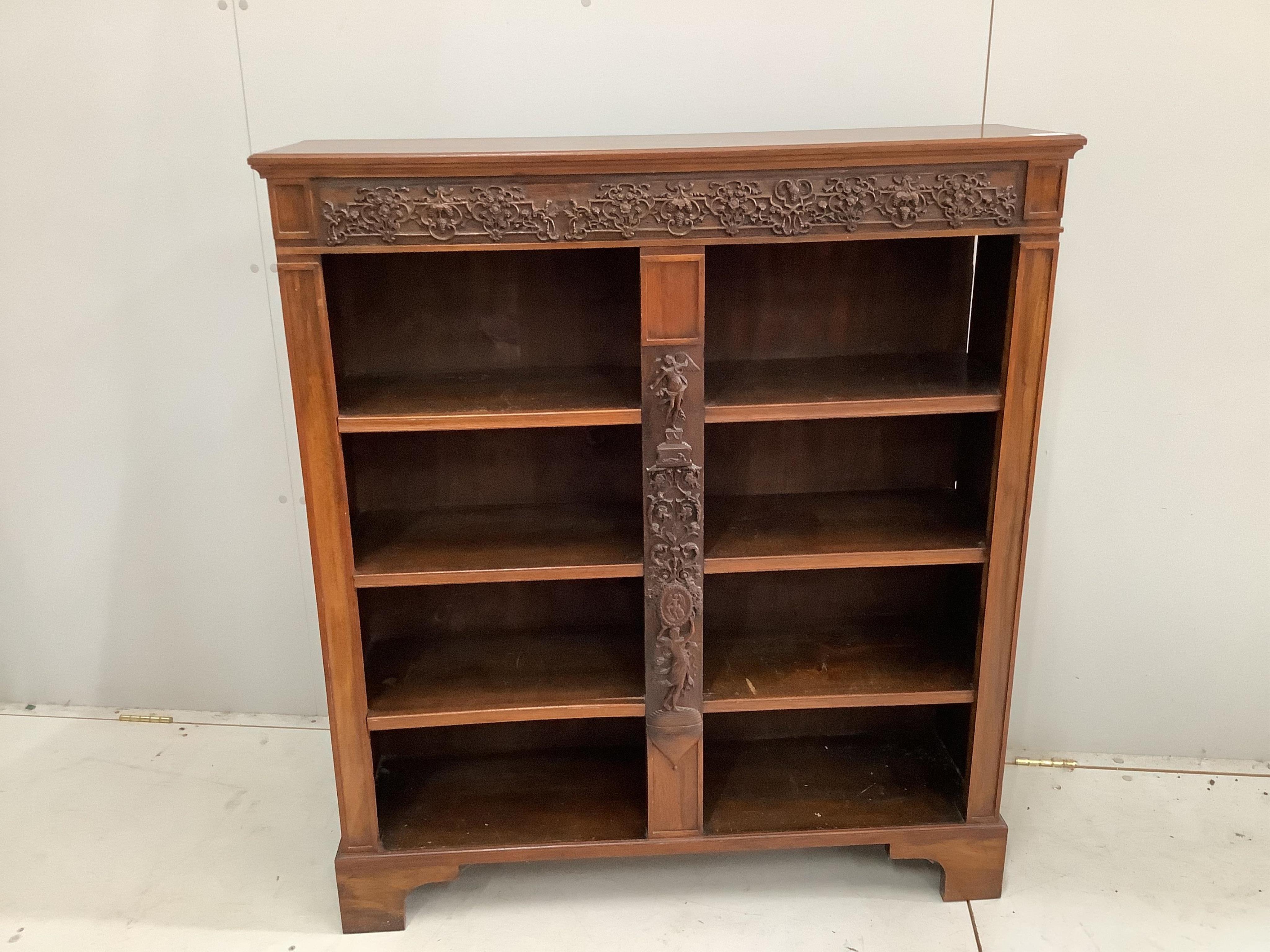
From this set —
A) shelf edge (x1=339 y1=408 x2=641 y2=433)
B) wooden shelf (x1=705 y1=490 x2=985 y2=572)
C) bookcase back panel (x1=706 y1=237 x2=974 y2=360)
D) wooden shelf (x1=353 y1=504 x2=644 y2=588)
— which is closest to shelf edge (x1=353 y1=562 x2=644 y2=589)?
wooden shelf (x1=353 y1=504 x2=644 y2=588)

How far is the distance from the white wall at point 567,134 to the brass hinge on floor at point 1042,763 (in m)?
0.06

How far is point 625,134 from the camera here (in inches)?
80.4

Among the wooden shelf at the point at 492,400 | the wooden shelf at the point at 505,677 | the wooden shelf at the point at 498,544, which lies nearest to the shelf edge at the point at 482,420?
the wooden shelf at the point at 492,400

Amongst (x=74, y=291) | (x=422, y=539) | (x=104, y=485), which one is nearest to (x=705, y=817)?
(x=422, y=539)

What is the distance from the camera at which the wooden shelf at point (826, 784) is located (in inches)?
76.5

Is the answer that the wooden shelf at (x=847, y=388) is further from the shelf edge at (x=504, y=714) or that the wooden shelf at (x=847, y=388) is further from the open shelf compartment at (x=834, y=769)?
the open shelf compartment at (x=834, y=769)

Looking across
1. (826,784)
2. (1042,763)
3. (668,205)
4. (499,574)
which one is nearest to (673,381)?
(668,205)

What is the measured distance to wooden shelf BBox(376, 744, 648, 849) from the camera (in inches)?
75.8

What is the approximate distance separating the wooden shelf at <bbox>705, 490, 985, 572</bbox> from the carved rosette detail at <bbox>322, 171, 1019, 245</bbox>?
0.57 metres

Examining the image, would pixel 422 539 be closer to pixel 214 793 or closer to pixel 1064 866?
pixel 214 793

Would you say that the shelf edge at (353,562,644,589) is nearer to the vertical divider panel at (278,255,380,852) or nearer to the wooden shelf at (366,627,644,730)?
the vertical divider panel at (278,255,380,852)

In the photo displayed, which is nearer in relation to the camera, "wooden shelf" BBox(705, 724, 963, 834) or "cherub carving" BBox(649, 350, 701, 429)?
"cherub carving" BBox(649, 350, 701, 429)

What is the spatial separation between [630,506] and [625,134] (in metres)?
0.78

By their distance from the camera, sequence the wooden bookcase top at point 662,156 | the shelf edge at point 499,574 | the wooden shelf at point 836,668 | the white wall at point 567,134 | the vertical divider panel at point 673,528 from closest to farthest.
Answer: the wooden bookcase top at point 662,156, the vertical divider panel at point 673,528, the shelf edge at point 499,574, the wooden shelf at point 836,668, the white wall at point 567,134
